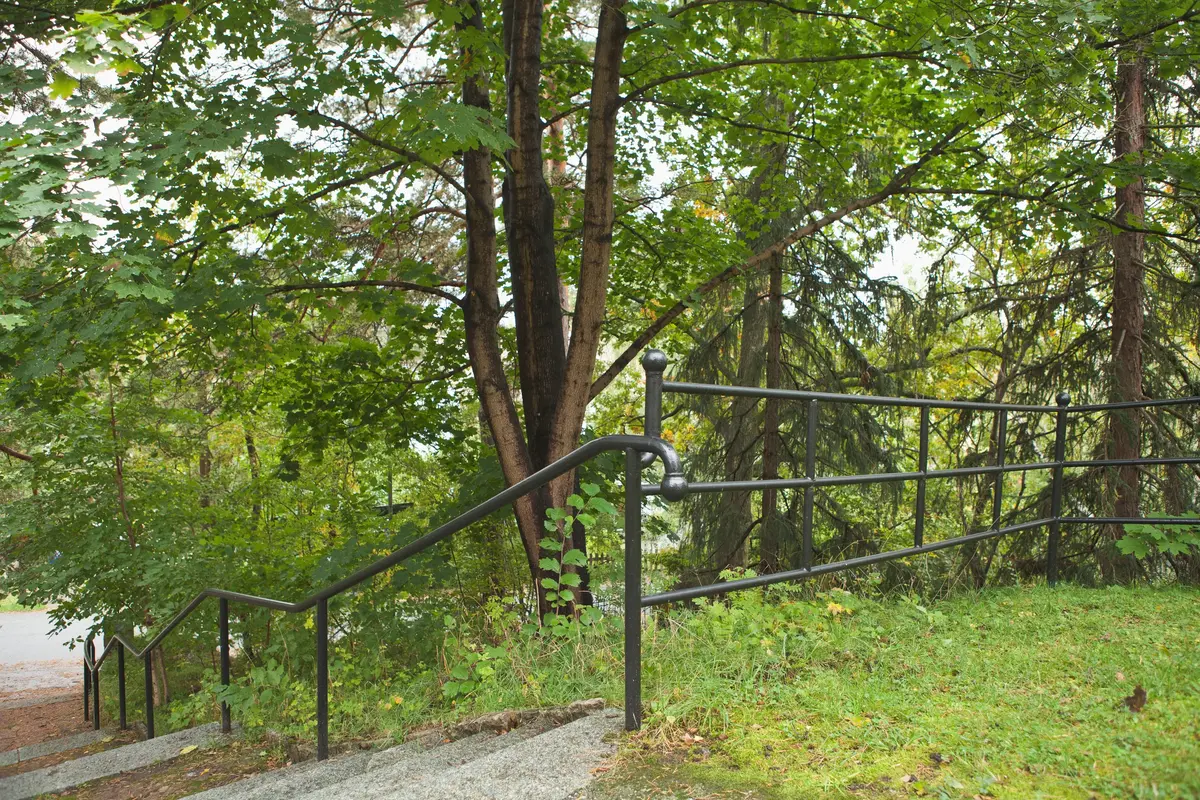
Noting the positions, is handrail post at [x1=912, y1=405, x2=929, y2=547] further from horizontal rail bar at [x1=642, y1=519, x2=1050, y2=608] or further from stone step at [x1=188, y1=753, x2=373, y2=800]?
stone step at [x1=188, y1=753, x2=373, y2=800]

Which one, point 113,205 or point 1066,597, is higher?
point 113,205

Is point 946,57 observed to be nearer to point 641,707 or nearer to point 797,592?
point 797,592

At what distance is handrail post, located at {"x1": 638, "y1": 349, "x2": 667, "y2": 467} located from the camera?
262 cm

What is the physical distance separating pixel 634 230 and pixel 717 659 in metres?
5.94

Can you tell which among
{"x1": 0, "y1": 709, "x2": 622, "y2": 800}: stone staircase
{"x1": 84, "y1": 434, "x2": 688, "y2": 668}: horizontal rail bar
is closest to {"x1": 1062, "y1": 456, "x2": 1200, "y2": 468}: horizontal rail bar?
{"x1": 84, "y1": 434, "x2": 688, "y2": 668}: horizontal rail bar

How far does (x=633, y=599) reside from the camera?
104 inches

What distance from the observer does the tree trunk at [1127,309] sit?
6.99m

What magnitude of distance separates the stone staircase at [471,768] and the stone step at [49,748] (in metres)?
5.52

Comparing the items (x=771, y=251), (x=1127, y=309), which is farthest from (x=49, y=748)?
(x=1127, y=309)

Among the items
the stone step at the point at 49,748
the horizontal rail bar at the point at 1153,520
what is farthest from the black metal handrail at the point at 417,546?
the horizontal rail bar at the point at 1153,520

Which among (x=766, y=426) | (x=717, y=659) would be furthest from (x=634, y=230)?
(x=717, y=659)

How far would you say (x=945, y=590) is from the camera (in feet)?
15.6

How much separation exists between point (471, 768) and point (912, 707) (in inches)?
54.5

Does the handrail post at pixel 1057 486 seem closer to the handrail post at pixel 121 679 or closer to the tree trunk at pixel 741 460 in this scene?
the tree trunk at pixel 741 460
